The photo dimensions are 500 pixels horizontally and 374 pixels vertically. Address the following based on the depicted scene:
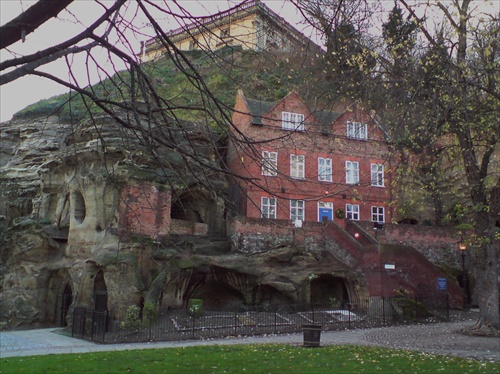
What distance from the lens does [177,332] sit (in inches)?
863

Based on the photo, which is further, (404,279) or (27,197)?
(27,197)

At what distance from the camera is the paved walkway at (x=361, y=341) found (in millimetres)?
16397

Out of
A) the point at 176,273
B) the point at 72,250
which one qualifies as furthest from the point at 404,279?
the point at 72,250

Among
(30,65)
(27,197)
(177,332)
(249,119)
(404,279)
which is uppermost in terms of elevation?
(249,119)

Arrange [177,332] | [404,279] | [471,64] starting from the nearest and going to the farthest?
[471,64] → [177,332] → [404,279]

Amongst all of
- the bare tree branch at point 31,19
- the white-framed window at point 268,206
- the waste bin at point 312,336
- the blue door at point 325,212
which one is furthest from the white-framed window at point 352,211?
the bare tree branch at point 31,19

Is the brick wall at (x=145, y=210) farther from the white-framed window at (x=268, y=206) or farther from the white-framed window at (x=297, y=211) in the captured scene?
the white-framed window at (x=297, y=211)

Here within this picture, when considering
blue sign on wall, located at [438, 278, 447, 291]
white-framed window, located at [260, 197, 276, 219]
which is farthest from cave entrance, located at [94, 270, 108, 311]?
blue sign on wall, located at [438, 278, 447, 291]

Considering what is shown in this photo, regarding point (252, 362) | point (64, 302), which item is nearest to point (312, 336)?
point (252, 362)

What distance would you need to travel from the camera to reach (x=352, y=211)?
3684cm

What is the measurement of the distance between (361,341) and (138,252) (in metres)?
12.3

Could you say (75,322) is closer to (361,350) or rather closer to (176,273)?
(176,273)

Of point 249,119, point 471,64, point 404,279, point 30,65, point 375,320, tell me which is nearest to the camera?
point 30,65

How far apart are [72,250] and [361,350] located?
18.9 m
